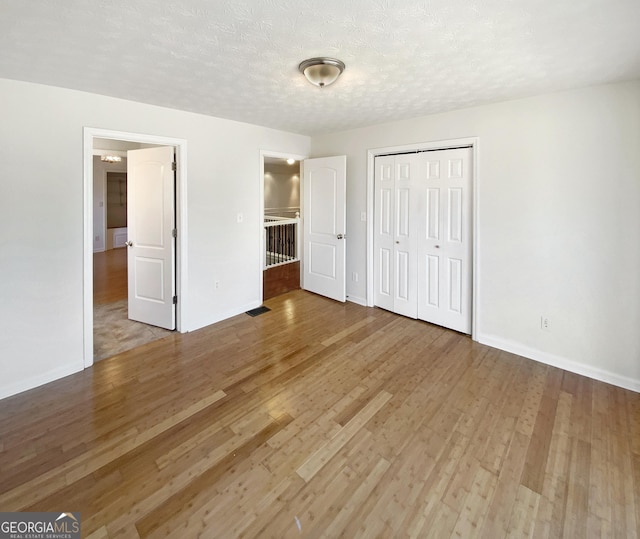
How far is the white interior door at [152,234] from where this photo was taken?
3.59m

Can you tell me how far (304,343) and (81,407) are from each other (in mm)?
1908

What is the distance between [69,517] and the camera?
1.54m

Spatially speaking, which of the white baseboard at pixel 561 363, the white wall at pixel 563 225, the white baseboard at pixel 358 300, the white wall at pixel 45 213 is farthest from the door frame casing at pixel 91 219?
the white baseboard at pixel 561 363

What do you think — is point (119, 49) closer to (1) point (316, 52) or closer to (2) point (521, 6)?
(1) point (316, 52)

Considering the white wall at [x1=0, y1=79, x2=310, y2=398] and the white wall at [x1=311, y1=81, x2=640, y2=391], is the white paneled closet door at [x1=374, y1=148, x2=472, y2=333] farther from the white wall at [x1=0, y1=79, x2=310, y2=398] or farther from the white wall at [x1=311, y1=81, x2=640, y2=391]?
the white wall at [x1=0, y1=79, x2=310, y2=398]

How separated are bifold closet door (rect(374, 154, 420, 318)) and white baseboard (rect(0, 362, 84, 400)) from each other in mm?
3422

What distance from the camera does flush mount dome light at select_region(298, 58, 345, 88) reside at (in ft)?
7.16

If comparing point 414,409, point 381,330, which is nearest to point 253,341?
point 381,330

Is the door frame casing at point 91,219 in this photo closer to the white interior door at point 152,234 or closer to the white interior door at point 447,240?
the white interior door at point 152,234

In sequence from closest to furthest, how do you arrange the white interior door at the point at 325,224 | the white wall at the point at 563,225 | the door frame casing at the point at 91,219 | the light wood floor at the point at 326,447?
the light wood floor at the point at 326,447 < the white wall at the point at 563,225 < the door frame casing at the point at 91,219 < the white interior door at the point at 325,224

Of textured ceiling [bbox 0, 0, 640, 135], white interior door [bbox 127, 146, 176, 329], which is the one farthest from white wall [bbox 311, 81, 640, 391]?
white interior door [bbox 127, 146, 176, 329]

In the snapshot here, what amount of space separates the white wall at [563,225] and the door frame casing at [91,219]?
2805 mm

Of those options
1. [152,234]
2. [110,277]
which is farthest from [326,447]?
[110,277]

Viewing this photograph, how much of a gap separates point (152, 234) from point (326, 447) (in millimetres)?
2995
